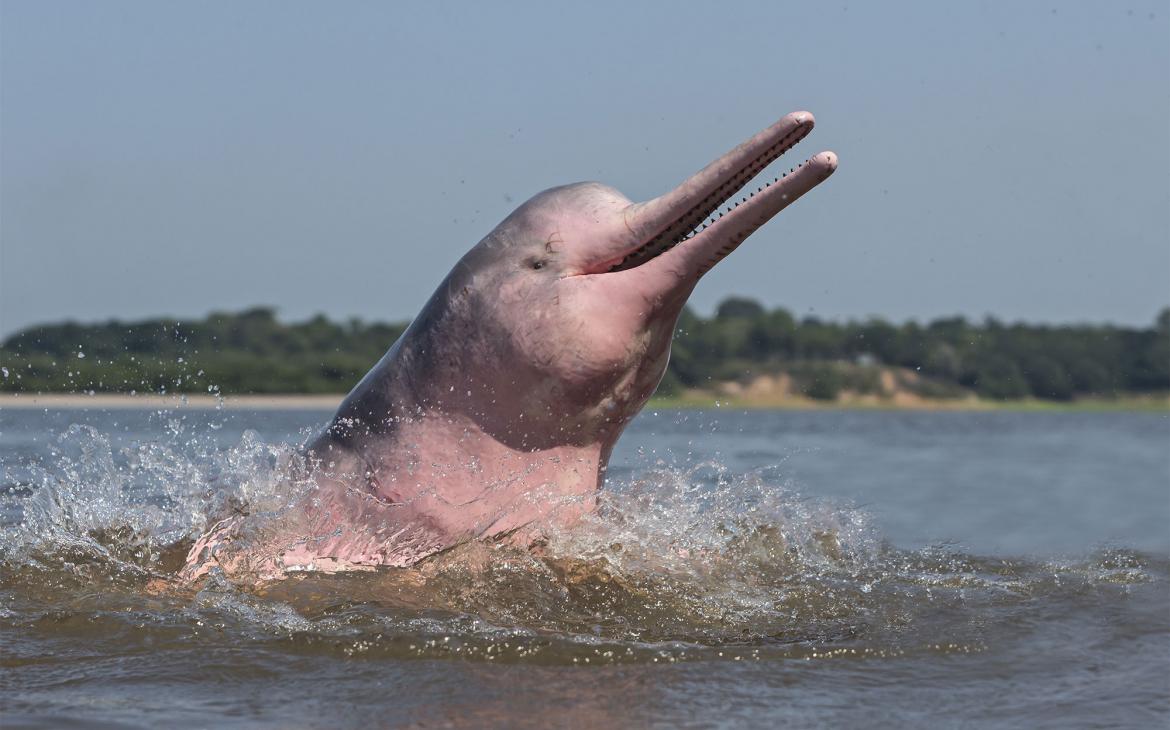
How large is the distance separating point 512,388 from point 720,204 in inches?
51.8

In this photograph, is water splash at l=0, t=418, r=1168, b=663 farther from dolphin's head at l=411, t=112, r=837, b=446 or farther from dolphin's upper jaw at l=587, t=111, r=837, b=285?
dolphin's upper jaw at l=587, t=111, r=837, b=285

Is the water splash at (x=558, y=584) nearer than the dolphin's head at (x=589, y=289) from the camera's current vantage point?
Yes

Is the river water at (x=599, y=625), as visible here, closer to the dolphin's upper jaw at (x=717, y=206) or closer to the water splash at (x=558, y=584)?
the water splash at (x=558, y=584)

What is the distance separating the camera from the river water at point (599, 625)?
4.68 meters

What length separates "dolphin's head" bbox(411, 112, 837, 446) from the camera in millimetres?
6008

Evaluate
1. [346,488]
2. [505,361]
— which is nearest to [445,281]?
[505,361]

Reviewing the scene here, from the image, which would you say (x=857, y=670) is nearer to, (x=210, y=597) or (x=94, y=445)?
(x=210, y=597)

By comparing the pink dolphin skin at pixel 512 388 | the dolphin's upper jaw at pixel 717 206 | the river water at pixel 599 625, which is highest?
the dolphin's upper jaw at pixel 717 206

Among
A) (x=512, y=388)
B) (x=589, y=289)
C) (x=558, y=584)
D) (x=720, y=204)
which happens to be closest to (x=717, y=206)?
(x=720, y=204)

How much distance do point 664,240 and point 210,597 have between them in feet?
8.76

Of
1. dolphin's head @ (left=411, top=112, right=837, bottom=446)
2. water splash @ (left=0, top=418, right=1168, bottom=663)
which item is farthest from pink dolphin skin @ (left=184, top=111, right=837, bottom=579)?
water splash @ (left=0, top=418, right=1168, bottom=663)

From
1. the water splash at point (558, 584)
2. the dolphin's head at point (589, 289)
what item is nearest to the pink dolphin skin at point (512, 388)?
the dolphin's head at point (589, 289)

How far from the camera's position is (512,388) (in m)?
6.37

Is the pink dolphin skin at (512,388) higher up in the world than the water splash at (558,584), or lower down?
higher up
